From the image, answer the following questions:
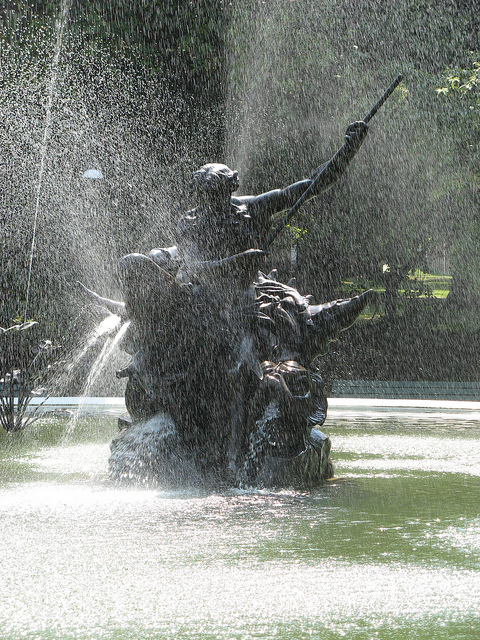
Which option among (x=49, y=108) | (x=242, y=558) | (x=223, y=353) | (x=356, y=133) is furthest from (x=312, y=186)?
(x=49, y=108)

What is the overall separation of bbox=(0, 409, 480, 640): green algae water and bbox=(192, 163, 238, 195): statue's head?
2091 millimetres

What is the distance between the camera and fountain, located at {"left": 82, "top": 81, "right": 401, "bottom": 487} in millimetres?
5801

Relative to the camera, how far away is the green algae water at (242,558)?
287 cm

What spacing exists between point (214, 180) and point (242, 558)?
3137 mm

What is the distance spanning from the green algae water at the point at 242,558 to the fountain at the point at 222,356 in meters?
0.29

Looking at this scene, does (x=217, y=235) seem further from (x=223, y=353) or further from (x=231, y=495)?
(x=231, y=495)

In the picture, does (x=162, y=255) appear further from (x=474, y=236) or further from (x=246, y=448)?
(x=474, y=236)

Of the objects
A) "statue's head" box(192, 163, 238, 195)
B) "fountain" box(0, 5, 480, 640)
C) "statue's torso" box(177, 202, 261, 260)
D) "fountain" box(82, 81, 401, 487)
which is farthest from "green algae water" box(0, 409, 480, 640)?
"statue's head" box(192, 163, 238, 195)

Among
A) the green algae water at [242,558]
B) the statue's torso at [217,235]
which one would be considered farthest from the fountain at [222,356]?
the green algae water at [242,558]

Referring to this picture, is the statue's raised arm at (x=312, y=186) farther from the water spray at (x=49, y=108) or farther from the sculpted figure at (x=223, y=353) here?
the water spray at (x=49, y=108)

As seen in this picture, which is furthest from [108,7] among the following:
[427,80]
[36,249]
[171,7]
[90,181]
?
[427,80]

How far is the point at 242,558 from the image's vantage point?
371cm

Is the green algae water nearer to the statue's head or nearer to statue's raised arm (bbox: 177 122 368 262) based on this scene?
statue's raised arm (bbox: 177 122 368 262)

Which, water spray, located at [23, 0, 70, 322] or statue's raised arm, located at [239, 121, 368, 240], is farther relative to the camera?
water spray, located at [23, 0, 70, 322]
